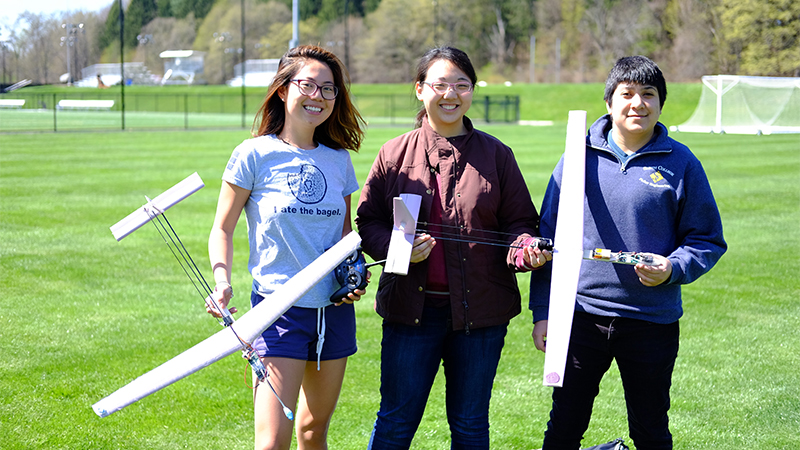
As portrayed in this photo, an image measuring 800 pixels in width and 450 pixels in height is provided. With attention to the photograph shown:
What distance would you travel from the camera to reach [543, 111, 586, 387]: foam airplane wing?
106 inches

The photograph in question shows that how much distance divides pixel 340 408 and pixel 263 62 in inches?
2823

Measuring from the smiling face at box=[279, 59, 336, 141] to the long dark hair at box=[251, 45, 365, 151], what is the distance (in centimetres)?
4

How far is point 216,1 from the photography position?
78688 mm

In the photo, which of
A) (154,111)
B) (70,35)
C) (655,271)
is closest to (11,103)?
(70,35)

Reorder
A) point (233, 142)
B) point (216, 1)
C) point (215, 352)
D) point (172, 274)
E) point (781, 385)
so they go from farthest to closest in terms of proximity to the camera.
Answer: point (216, 1), point (233, 142), point (172, 274), point (781, 385), point (215, 352)

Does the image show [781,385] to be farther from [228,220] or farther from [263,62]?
[263,62]

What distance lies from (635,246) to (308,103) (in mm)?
1547

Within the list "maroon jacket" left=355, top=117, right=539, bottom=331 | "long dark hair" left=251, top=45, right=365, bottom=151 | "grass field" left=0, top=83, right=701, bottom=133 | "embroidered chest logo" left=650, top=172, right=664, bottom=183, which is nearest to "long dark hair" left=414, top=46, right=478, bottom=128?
"maroon jacket" left=355, top=117, right=539, bottom=331

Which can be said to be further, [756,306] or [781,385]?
[756,306]

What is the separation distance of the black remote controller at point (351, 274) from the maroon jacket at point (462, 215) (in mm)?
147

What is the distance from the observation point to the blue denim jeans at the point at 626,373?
10.2ft

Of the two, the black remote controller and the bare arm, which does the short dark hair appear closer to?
the black remote controller

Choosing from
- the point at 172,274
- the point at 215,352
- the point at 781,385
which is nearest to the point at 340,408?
the point at 215,352

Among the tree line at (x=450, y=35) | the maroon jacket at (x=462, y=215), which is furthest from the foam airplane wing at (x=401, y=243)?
the tree line at (x=450, y=35)
